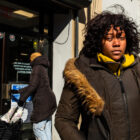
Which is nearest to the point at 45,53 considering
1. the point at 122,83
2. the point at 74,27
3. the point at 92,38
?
the point at 74,27

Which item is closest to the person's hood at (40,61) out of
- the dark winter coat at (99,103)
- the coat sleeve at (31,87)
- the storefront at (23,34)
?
the coat sleeve at (31,87)

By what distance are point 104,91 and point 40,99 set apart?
98.5 inches

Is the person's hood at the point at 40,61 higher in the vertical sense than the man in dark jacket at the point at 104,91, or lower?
higher

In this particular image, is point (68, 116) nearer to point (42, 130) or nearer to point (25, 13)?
point (42, 130)

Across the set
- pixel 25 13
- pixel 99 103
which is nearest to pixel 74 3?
pixel 25 13

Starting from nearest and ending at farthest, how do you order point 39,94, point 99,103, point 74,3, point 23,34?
point 99,103 → point 39,94 → point 23,34 → point 74,3

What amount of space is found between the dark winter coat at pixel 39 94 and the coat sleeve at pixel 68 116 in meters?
2.24

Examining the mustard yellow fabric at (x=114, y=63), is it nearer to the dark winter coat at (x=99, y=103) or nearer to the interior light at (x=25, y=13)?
the dark winter coat at (x=99, y=103)

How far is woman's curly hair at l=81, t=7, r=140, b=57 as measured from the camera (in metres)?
1.86

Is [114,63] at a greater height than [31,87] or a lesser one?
greater

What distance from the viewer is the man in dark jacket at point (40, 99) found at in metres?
3.99

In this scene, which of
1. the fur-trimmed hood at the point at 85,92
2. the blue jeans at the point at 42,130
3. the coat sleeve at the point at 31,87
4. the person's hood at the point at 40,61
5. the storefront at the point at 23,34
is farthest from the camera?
the storefront at the point at 23,34

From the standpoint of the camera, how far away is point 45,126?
164 inches

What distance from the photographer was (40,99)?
13.2 ft
